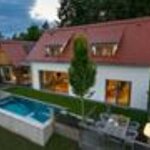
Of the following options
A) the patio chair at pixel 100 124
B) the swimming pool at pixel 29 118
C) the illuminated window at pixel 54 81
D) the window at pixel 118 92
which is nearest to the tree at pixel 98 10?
the illuminated window at pixel 54 81

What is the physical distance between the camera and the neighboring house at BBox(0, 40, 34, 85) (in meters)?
30.1

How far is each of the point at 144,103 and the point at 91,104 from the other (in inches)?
181

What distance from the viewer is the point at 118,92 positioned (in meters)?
20.0

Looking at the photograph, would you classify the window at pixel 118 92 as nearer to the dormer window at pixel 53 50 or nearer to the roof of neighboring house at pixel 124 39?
the roof of neighboring house at pixel 124 39

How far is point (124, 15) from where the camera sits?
3369cm

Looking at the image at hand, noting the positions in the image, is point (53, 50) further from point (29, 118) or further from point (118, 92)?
point (29, 118)

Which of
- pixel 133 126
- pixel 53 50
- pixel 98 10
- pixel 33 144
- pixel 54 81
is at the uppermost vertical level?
pixel 98 10

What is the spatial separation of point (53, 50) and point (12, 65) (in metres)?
8.42

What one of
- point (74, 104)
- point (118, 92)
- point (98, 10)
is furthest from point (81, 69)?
point (98, 10)

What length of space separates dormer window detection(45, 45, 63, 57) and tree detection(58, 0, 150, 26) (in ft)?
46.9

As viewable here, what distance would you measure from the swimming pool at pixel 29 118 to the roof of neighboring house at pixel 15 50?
8.08 metres

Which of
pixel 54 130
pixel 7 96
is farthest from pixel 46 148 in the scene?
pixel 7 96

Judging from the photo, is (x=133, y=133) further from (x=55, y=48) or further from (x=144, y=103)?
(x=55, y=48)

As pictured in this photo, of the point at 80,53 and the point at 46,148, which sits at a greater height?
the point at 80,53
